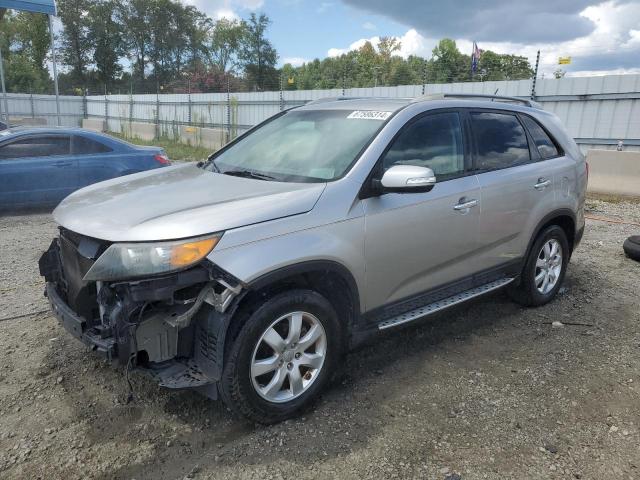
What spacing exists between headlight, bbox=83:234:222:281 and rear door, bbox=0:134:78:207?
6330 millimetres

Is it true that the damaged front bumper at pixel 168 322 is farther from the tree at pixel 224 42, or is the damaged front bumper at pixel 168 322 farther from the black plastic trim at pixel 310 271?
the tree at pixel 224 42

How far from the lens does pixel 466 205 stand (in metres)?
3.67

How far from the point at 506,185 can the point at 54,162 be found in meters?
6.91

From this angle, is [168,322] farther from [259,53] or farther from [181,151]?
[259,53]

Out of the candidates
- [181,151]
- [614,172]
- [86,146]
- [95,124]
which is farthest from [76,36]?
[614,172]

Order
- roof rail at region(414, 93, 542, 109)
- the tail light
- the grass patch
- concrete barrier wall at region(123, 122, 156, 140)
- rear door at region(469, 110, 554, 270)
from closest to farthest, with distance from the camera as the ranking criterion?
roof rail at region(414, 93, 542, 109) → rear door at region(469, 110, 554, 270) → the tail light → the grass patch → concrete barrier wall at region(123, 122, 156, 140)

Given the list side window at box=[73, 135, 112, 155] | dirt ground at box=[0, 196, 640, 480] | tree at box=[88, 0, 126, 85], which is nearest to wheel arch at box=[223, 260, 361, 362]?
dirt ground at box=[0, 196, 640, 480]

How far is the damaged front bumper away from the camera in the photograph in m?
2.50

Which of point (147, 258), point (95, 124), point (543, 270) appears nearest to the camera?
point (147, 258)

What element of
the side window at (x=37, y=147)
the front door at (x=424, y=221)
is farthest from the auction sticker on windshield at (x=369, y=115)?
the side window at (x=37, y=147)

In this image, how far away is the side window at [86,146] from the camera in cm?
823

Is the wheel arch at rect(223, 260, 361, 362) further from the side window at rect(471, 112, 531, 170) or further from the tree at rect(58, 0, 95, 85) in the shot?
the tree at rect(58, 0, 95, 85)

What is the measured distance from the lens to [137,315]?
2523mm

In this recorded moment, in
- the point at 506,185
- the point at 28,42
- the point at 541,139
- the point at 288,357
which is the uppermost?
the point at 28,42
